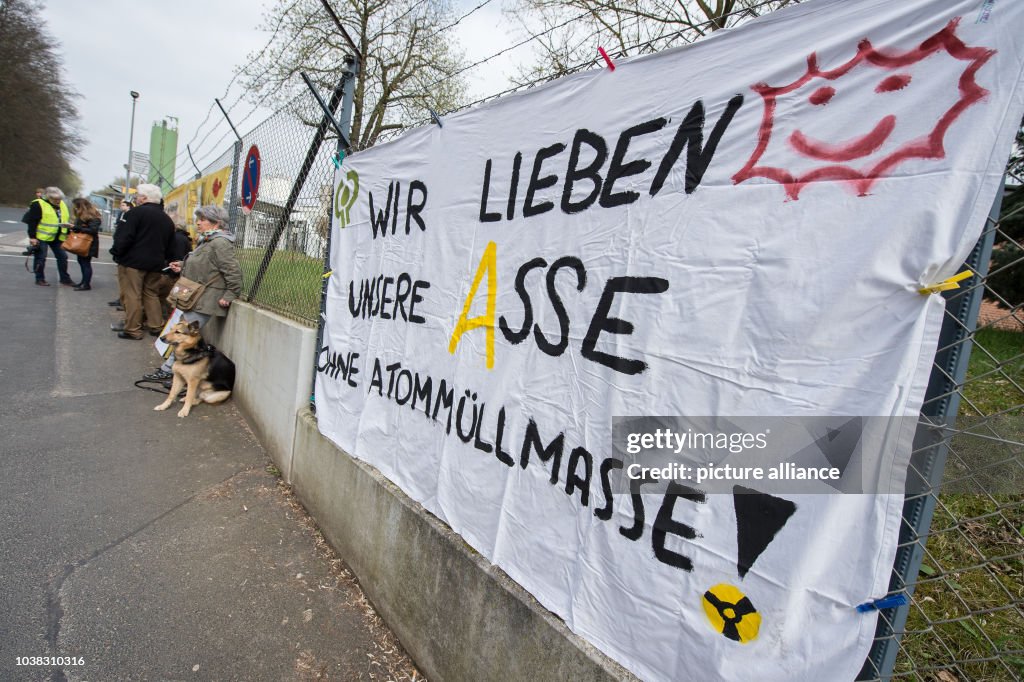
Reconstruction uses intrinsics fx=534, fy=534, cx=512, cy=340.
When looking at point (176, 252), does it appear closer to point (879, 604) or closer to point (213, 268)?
point (213, 268)

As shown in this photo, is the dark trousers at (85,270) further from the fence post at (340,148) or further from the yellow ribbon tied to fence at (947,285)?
the yellow ribbon tied to fence at (947,285)

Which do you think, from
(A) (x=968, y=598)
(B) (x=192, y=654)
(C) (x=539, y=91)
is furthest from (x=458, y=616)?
(A) (x=968, y=598)

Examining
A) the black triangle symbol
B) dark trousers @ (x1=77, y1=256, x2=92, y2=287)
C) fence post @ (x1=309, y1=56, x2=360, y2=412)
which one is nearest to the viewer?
the black triangle symbol

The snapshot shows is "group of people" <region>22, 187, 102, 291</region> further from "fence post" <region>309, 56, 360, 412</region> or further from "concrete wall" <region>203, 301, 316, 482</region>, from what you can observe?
"fence post" <region>309, 56, 360, 412</region>

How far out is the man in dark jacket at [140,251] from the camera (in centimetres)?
686

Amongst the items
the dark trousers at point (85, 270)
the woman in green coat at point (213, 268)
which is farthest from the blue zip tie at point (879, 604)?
the dark trousers at point (85, 270)

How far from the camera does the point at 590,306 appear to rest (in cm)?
176

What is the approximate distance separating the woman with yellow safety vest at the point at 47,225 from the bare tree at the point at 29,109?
41382 mm

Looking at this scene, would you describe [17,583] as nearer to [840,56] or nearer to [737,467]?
[737,467]

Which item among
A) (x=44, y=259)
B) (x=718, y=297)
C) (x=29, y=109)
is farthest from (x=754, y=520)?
(x=29, y=109)

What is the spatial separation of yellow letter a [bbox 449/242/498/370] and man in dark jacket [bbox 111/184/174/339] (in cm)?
653

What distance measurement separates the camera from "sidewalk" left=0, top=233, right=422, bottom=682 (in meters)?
2.34

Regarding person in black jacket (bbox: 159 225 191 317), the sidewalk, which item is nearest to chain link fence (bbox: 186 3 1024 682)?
the sidewalk

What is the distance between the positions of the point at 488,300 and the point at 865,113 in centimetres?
138
